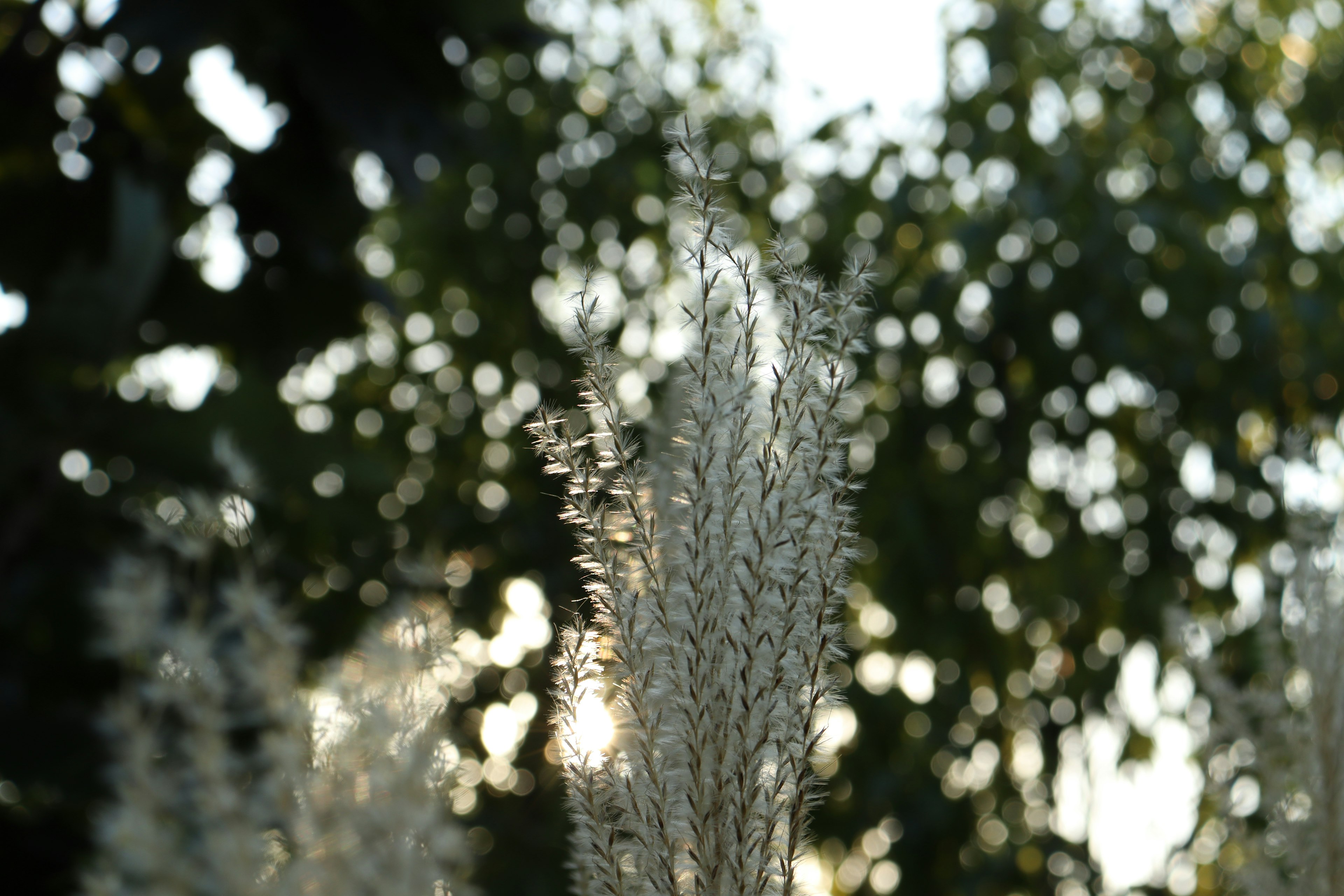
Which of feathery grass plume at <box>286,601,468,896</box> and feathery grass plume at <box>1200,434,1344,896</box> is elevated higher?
feathery grass plume at <box>1200,434,1344,896</box>

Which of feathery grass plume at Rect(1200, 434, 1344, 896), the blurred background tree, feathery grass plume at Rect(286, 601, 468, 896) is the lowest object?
feathery grass plume at Rect(286, 601, 468, 896)

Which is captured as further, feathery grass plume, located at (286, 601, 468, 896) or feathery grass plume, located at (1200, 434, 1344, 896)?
feathery grass plume, located at (1200, 434, 1344, 896)

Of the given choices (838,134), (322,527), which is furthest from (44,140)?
(838,134)

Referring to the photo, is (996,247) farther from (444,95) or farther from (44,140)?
(44,140)

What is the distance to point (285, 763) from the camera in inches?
27.0

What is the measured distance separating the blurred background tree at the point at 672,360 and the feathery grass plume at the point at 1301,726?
297 millimetres

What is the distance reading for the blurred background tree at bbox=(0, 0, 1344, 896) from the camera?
1.78 meters

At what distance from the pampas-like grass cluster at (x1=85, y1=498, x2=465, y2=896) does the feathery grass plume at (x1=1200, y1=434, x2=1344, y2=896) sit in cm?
83

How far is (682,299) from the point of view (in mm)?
657

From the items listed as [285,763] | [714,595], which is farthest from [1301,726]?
[285,763]

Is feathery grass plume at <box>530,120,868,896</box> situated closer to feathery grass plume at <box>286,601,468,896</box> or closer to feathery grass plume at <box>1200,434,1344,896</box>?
feathery grass plume at <box>286,601,468,896</box>

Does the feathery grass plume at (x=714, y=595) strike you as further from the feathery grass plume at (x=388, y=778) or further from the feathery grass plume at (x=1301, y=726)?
the feathery grass plume at (x=1301, y=726)

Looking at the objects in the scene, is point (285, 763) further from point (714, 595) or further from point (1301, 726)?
point (1301, 726)

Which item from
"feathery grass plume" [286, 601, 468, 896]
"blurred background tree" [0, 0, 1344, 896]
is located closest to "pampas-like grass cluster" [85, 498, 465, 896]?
"feathery grass plume" [286, 601, 468, 896]
